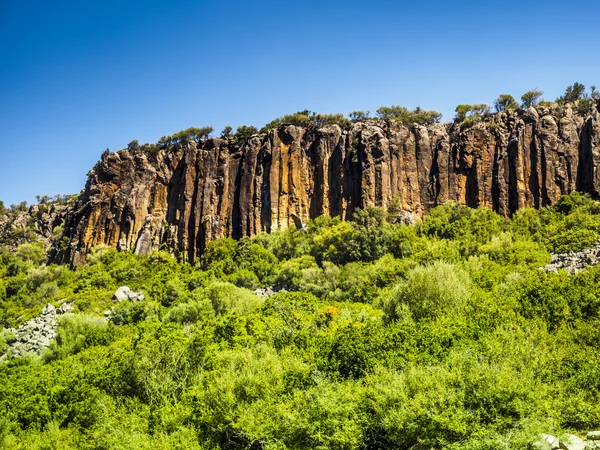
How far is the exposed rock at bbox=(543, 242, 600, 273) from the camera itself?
51188 millimetres

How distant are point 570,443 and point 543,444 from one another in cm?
116

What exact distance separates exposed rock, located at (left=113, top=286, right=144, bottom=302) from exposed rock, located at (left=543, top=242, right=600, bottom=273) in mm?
54577

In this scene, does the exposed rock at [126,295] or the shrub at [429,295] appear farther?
the exposed rock at [126,295]

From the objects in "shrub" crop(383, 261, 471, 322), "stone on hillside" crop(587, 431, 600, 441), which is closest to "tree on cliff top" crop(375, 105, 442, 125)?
"shrub" crop(383, 261, 471, 322)

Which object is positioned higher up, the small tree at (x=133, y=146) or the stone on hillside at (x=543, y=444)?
the small tree at (x=133, y=146)

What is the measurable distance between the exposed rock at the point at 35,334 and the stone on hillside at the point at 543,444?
164 ft

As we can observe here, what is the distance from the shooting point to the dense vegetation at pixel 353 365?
2216 cm

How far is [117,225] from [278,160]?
33658mm

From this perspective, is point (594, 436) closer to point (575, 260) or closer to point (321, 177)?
point (575, 260)

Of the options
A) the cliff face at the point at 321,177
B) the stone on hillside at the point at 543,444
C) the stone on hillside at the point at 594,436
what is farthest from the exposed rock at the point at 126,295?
the stone on hillside at the point at 594,436

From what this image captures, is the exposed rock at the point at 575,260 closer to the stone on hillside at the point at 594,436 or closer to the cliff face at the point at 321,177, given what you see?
the cliff face at the point at 321,177

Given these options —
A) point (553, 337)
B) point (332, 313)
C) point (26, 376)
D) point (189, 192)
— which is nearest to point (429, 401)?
point (553, 337)

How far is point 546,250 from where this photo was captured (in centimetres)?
5819

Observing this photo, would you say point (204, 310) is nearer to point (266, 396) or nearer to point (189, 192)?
point (266, 396)
